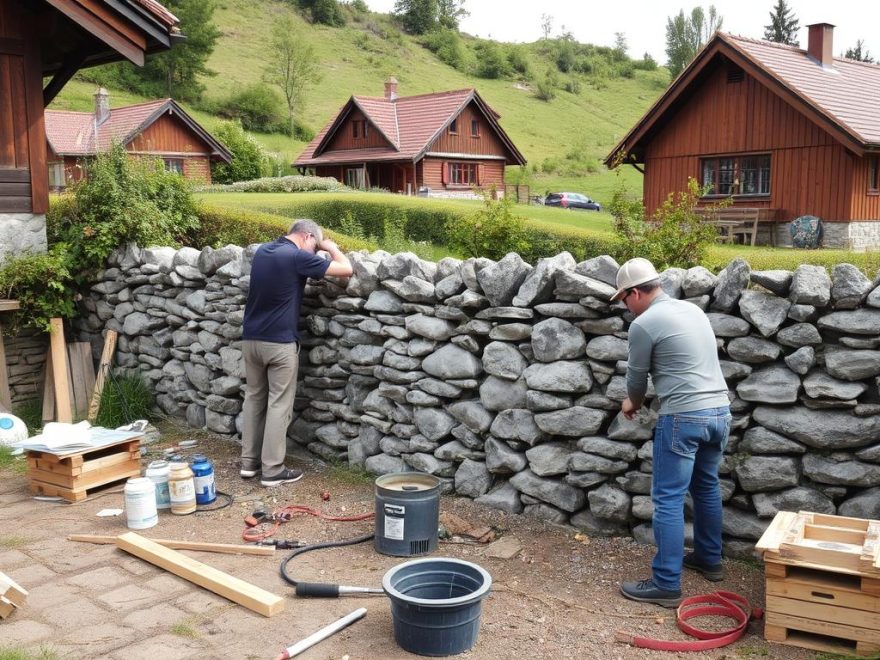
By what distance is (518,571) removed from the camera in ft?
16.4

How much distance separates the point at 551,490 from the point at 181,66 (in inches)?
2234

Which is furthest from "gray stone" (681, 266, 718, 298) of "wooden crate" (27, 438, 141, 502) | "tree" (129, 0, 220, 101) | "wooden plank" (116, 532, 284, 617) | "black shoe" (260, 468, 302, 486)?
"tree" (129, 0, 220, 101)

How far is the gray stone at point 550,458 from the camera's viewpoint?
5.54 metres

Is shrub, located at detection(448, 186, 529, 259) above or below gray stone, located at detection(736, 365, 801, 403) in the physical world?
above

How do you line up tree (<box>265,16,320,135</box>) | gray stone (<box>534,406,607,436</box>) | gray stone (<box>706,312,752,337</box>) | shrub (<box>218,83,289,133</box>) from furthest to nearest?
tree (<box>265,16,320,135</box>) → shrub (<box>218,83,289,133</box>) → gray stone (<box>534,406,607,436</box>) → gray stone (<box>706,312,752,337</box>)

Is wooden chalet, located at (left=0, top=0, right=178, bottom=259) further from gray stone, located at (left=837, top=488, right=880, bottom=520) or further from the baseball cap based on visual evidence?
gray stone, located at (left=837, top=488, right=880, bottom=520)

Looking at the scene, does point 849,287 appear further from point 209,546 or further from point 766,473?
point 209,546

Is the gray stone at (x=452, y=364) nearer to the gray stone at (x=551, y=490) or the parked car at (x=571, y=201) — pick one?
the gray stone at (x=551, y=490)

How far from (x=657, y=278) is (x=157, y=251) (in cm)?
594

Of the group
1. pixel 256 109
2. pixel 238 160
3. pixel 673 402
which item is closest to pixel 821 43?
pixel 673 402

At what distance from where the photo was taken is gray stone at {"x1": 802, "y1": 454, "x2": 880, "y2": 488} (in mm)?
4570

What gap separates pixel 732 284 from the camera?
488 cm

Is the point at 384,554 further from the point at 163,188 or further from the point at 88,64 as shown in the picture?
the point at 88,64

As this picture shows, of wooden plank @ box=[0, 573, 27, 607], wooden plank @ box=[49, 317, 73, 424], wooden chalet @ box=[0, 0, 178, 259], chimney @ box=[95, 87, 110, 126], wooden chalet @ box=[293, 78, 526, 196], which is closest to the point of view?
wooden plank @ box=[0, 573, 27, 607]
